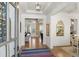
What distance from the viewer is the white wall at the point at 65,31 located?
21.8 ft

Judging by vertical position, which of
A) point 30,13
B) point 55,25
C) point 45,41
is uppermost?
point 30,13

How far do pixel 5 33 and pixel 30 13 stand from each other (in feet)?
15.9

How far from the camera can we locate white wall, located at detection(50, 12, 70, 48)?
666 centimetres

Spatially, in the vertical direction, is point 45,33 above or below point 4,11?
below

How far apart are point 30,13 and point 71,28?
2.67 metres

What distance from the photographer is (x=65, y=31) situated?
23.4ft

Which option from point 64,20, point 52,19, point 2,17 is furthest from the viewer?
point 64,20

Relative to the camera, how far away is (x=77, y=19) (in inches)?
282

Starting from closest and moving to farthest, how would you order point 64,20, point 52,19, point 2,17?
point 2,17, point 52,19, point 64,20

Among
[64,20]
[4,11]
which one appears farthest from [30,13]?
[4,11]

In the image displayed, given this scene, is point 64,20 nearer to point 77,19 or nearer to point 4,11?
point 77,19

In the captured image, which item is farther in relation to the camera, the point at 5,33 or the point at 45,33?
the point at 45,33

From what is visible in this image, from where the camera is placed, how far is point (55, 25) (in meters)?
6.79

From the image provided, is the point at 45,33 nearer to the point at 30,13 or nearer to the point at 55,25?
the point at 55,25
